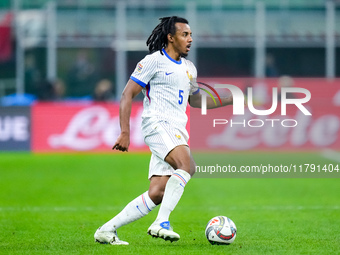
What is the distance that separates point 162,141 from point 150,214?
290cm

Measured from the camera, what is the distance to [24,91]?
2127cm

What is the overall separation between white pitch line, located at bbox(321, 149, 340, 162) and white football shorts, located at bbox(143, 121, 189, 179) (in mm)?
9350

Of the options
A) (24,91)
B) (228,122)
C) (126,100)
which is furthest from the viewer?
(24,91)

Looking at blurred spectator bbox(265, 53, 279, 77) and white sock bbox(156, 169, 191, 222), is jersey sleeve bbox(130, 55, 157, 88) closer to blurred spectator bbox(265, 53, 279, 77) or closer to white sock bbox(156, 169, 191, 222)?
white sock bbox(156, 169, 191, 222)

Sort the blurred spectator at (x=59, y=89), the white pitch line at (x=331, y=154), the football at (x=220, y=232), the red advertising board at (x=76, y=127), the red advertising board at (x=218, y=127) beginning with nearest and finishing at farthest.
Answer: the football at (x=220, y=232)
the white pitch line at (x=331, y=154)
the red advertising board at (x=218, y=127)
the red advertising board at (x=76, y=127)
the blurred spectator at (x=59, y=89)

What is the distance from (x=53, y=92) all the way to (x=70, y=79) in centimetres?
219

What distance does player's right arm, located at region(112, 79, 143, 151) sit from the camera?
5.90 m

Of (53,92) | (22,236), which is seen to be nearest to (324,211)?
(22,236)

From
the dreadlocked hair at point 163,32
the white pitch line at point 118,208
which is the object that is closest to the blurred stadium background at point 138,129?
the white pitch line at point 118,208

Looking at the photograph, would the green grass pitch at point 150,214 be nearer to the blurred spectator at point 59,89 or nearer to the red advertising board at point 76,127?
the red advertising board at point 76,127

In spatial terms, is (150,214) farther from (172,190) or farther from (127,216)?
(172,190)

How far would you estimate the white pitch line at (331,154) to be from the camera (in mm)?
15356

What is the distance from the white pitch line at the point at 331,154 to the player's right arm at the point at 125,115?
9.59 meters

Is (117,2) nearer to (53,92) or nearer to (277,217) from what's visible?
(53,92)
